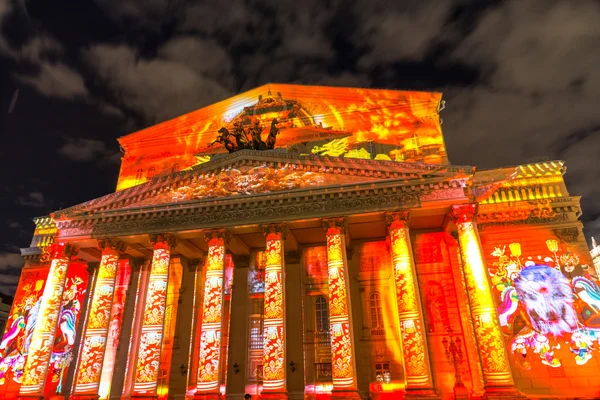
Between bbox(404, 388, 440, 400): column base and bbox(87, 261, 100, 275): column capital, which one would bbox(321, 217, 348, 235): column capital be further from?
bbox(87, 261, 100, 275): column capital

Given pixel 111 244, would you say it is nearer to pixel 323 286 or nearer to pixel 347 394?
pixel 323 286

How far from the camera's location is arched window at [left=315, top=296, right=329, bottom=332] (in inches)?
876

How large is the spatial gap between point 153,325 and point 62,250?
25.1 ft

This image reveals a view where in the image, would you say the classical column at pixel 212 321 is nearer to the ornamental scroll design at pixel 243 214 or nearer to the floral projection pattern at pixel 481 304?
the ornamental scroll design at pixel 243 214

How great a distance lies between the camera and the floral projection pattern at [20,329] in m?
25.9

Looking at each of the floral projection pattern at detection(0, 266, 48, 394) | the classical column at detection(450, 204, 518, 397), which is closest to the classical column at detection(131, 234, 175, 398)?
the floral projection pattern at detection(0, 266, 48, 394)

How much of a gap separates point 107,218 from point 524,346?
22724 mm

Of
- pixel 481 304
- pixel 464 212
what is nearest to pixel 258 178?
pixel 464 212

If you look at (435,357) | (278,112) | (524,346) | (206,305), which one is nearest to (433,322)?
(435,357)

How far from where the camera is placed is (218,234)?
21094mm

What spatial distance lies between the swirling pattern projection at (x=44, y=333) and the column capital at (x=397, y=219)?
57.9 ft

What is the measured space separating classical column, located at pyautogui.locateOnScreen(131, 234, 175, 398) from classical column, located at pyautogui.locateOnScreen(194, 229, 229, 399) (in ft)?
7.19

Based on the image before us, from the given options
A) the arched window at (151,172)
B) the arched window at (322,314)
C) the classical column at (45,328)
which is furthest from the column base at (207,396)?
the arched window at (151,172)

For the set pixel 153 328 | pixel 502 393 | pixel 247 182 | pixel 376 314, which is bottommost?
pixel 502 393
